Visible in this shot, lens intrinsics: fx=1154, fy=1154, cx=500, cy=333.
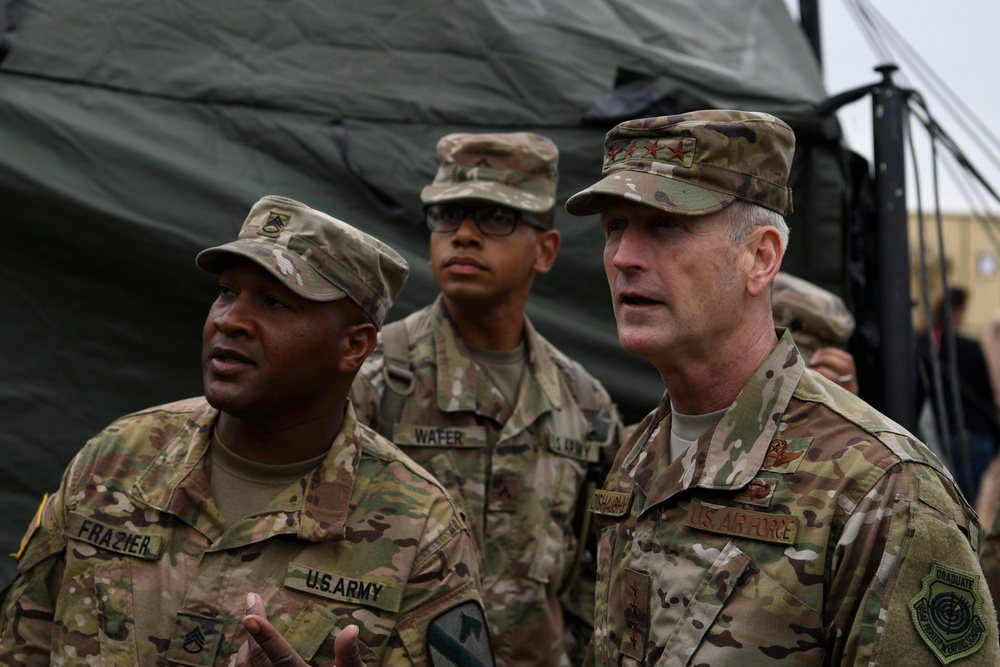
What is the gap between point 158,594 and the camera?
2.57 meters

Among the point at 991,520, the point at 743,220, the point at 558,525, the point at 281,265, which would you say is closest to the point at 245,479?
the point at 281,265

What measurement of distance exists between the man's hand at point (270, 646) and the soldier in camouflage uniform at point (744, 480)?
1.90 feet

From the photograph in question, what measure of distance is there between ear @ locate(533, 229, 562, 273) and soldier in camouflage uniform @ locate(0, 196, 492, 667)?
4.38ft

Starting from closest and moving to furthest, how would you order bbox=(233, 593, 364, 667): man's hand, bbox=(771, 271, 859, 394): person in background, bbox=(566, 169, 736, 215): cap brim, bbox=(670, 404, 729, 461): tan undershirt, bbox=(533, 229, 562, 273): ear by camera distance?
bbox=(233, 593, 364, 667): man's hand < bbox=(566, 169, 736, 215): cap brim < bbox=(670, 404, 729, 461): tan undershirt < bbox=(533, 229, 562, 273): ear < bbox=(771, 271, 859, 394): person in background

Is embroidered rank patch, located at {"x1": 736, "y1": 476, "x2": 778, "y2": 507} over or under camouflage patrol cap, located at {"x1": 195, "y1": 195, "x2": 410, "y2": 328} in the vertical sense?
under

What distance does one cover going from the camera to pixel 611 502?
263 cm

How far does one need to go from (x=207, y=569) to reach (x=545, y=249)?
6.37ft

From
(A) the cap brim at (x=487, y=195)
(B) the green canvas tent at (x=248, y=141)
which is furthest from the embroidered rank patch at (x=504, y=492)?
(B) the green canvas tent at (x=248, y=141)

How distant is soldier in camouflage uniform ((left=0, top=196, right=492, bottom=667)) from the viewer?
101 inches

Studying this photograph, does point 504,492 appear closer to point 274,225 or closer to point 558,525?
point 558,525

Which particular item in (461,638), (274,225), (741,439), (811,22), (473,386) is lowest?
(461,638)

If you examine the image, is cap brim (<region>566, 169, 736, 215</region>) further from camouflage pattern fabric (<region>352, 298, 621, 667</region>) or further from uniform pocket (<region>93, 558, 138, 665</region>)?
camouflage pattern fabric (<region>352, 298, 621, 667</region>)

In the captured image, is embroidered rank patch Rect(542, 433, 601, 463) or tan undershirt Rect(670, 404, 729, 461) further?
Answer: embroidered rank patch Rect(542, 433, 601, 463)

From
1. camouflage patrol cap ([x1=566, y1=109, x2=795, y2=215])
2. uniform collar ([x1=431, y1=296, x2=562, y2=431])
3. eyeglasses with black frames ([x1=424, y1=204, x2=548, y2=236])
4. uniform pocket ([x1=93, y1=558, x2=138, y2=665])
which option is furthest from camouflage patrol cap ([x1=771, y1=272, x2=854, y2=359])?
uniform pocket ([x1=93, y1=558, x2=138, y2=665])
